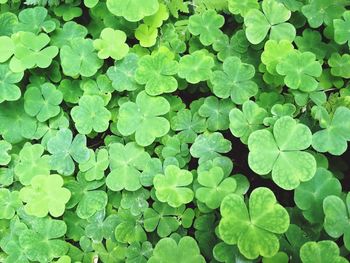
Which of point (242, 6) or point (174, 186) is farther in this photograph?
point (242, 6)

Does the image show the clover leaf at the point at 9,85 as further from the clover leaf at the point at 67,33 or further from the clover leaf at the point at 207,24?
the clover leaf at the point at 207,24

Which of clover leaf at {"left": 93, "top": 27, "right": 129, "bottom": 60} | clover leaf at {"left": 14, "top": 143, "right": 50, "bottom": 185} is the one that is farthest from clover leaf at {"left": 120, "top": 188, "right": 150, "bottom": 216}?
clover leaf at {"left": 93, "top": 27, "right": 129, "bottom": 60}

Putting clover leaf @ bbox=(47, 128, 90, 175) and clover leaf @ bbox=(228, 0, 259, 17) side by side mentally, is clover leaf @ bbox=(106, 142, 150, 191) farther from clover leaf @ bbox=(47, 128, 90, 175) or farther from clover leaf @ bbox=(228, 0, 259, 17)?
clover leaf @ bbox=(228, 0, 259, 17)

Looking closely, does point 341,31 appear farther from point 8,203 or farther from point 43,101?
point 8,203

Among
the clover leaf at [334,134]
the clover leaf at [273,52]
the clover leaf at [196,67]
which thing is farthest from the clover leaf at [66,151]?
the clover leaf at [334,134]

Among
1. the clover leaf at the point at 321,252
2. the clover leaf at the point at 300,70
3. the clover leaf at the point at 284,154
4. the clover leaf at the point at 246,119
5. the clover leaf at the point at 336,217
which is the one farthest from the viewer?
the clover leaf at the point at 300,70

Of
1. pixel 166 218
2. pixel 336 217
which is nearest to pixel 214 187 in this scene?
pixel 166 218

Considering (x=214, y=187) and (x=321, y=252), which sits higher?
(x=321, y=252)
